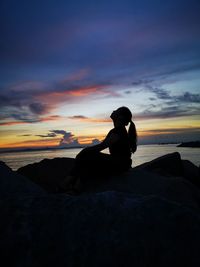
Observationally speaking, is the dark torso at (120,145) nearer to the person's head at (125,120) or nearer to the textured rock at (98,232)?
the person's head at (125,120)

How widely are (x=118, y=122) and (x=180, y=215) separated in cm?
370

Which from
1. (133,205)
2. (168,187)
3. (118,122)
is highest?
(118,122)

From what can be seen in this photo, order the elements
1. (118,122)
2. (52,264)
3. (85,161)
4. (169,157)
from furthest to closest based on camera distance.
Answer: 1. (169,157)
2. (118,122)
3. (85,161)
4. (52,264)

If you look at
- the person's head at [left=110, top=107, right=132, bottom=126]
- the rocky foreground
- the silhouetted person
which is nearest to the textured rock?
the rocky foreground

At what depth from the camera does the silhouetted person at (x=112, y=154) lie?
219 inches

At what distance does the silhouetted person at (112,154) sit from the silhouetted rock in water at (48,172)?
5.10 ft

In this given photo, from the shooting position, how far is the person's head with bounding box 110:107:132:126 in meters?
5.95

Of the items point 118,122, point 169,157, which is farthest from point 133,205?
point 169,157

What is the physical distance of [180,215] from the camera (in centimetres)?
237

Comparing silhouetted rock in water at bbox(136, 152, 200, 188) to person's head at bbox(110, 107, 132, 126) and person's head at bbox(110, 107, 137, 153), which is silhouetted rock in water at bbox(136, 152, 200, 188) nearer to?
person's head at bbox(110, 107, 137, 153)

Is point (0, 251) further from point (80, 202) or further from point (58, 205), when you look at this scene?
point (80, 202)

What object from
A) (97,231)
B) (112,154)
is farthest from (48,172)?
(97,231)

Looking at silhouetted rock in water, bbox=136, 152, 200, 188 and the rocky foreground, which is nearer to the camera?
the rocky foreground

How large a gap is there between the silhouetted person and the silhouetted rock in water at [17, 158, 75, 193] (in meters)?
1.56
